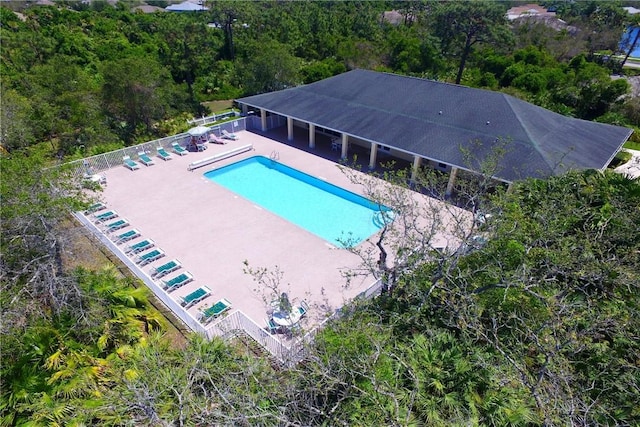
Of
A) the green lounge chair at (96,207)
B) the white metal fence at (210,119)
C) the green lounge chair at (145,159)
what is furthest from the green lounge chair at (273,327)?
the white metal fence at (210,119)

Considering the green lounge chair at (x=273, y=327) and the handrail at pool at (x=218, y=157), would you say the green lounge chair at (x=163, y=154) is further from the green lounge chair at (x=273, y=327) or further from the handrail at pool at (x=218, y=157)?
the green lounge chair at (x=273, y=327)

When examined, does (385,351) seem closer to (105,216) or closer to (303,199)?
(303,199)

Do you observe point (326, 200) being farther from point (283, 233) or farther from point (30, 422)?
point (30, 422)

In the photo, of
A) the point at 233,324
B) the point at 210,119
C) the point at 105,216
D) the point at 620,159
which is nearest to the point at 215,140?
the point at 210,119

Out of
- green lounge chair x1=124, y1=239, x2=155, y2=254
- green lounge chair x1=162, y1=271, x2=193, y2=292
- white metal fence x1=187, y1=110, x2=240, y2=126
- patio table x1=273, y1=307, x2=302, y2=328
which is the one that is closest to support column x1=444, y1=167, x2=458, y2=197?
patio table x1=273, y1=307, x2=302, y2=328

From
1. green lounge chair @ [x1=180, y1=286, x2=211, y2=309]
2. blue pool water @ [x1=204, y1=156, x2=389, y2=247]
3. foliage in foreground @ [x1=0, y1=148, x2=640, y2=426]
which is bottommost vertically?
blue pool water @ [x1=204, y1=156, x2=389, y2=247]

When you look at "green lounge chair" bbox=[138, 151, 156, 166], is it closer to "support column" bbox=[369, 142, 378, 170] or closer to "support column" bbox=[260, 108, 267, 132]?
"support column" bbox=[260, 108, 267, 132]
